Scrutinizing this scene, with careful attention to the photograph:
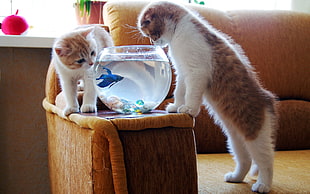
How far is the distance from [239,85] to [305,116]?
0.80 m

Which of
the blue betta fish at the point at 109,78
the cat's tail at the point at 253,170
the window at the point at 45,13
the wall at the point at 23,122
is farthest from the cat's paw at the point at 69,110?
the window at the point at 45,13

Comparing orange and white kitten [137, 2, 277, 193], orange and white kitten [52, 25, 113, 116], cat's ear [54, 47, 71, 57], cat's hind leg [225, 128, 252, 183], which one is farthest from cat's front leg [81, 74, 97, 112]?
cat's hind leg [225, 128, 252, 183]

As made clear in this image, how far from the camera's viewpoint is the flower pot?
1883 millimetres

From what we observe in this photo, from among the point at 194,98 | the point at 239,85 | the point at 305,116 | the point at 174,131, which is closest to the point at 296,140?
the point at 305,116

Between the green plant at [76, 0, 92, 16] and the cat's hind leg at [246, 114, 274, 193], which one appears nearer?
the cat's hind leg at [246, 114, 274, 193]

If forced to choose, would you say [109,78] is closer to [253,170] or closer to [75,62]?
[75,62]

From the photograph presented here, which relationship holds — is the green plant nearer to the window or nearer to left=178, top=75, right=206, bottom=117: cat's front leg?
the window

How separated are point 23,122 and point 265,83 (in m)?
1.30

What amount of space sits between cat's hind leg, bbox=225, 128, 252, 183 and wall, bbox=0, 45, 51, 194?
1.12 metres

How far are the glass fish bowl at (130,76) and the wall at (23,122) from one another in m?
0.93

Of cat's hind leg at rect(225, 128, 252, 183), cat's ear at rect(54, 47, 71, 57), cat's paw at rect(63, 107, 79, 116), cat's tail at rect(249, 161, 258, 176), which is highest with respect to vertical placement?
cat's ear at rect(54, 47, 71, 57)

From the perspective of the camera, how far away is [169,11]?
1122 mm

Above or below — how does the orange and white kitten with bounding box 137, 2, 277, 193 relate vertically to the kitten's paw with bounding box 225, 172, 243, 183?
above

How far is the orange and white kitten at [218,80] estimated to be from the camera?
1081 millimetres
